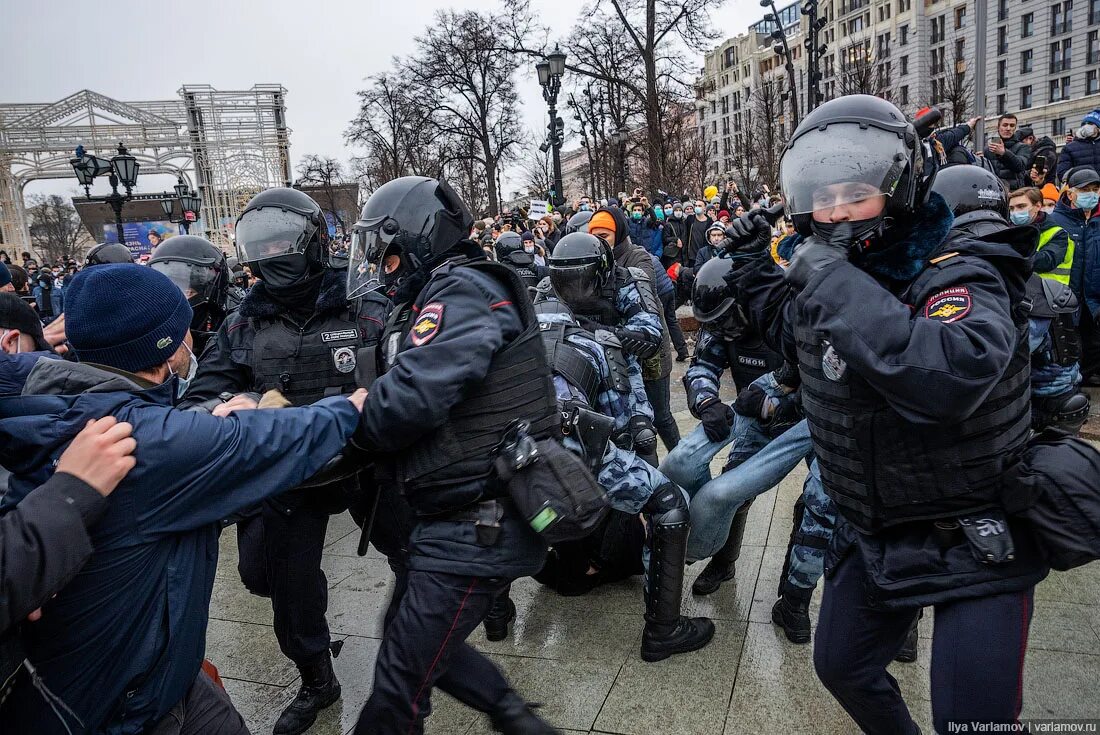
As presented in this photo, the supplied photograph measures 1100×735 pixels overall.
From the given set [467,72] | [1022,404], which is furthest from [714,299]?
[467,72]

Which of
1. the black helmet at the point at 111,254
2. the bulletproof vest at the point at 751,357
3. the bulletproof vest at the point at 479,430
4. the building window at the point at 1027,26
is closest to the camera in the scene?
the bulletproof vest at the point at 479,430

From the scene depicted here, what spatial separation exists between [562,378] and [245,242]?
1516mm

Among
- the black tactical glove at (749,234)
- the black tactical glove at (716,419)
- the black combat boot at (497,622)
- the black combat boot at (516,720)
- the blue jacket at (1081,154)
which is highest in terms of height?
the blue jacket at (1081,154)

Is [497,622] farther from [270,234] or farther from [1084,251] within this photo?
[1084,251]

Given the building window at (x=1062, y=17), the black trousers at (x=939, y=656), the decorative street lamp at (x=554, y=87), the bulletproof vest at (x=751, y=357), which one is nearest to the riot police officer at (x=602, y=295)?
the bulletproof vest at (x=751, y=357)

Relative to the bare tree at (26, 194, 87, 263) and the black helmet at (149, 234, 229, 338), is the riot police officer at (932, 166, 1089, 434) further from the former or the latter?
the bare tree at (26, 194, 87, 263)

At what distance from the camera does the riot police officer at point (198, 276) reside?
438cm

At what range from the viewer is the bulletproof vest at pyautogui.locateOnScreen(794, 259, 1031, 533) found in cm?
180

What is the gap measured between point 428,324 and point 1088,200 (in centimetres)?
688

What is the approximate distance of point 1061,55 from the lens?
A: 178 ft

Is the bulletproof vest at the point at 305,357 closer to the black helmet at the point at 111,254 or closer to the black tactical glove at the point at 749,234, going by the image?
the black tactical glove at the point at 749,234

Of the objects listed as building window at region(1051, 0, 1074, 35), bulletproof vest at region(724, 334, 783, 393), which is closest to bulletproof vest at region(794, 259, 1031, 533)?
bulletproof vest at region(724, 334, 783, 393)

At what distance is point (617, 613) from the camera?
369cm

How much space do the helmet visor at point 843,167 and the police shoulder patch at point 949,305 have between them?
35cm
